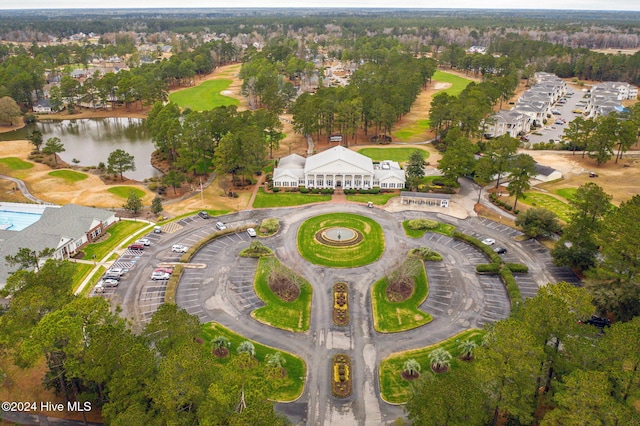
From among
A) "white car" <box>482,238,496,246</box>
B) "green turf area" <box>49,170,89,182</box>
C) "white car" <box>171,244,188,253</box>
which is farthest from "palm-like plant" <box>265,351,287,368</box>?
"green turf area" <box>49,170,89,182</box>

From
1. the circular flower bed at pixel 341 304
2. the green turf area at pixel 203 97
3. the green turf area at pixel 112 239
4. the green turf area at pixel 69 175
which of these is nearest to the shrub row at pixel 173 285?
the green turf area at pixel 112 239

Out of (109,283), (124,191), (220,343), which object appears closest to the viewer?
(220,343)

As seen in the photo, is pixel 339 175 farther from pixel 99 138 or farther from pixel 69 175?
pixel 99 138

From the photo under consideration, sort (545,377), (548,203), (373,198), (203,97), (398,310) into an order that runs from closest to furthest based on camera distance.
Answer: (545,377), (398,310), (548,203), (373,198), (203,97)

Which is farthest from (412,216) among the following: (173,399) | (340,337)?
(173,399)

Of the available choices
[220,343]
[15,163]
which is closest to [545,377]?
[220,343]

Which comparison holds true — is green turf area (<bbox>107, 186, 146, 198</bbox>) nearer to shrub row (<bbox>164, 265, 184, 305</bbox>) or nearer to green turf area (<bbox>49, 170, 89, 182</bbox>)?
green turf area (<bbox>49, 170, 89, 182</bbox>)
